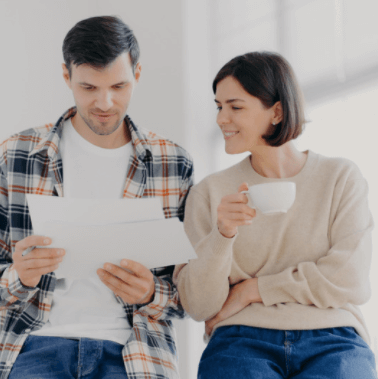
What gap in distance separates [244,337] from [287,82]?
71 centimetres

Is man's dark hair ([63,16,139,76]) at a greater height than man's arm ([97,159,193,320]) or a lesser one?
greater

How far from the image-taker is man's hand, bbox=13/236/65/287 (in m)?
1.08

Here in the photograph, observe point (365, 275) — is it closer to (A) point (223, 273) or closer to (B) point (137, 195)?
(A) point (223, 273)

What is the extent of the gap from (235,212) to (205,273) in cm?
22

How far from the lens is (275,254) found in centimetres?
136

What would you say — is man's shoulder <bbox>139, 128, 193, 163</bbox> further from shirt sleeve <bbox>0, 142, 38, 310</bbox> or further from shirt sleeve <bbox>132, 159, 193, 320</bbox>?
shirt sleeve <bbox>0, 142, 38, 310</bbox>

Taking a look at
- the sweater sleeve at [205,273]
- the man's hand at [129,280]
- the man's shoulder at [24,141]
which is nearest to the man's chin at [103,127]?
the man's shoulder at [24,141]

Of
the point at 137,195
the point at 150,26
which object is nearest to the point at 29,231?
the point at 137,195

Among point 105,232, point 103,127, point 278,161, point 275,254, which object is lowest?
point 275,254

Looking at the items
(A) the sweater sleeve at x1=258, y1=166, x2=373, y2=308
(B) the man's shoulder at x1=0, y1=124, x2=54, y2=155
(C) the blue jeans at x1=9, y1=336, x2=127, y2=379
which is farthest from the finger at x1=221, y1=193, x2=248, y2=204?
(B) the man's shoulder at x1=0, y1=124, x2=54, y2=155

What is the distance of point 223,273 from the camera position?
1288 millimetres

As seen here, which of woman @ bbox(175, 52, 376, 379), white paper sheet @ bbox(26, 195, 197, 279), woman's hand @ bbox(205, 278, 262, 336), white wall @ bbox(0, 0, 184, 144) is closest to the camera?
white paper sheet @ bbox(26, 195, 197, 279)

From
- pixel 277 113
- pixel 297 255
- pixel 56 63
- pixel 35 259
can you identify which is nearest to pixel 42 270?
pixel 35 259

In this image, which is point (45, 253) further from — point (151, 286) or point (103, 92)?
point (103, 92)
